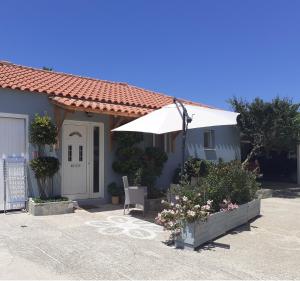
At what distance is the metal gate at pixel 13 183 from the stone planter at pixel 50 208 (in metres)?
0.42

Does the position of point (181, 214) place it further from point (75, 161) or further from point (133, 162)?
point (75, 161)

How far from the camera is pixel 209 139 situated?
1764 cm

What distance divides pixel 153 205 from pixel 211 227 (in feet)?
12.5

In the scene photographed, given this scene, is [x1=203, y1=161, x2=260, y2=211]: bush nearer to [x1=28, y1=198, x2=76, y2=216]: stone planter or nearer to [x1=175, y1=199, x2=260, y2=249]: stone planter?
[x1=175, y1=199, x2=260, y2=249]: stone planter

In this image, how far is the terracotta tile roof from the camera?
37.0 ft

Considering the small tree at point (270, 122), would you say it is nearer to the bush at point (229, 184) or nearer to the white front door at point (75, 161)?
the bush at point (229, 184)

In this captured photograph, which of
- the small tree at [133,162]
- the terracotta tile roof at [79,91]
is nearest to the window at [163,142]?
the terracotta tile roof at [79,91]

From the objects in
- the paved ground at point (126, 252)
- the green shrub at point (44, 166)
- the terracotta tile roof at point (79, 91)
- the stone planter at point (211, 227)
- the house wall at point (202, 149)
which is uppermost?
the terracotta tile roof at point (79, 91)

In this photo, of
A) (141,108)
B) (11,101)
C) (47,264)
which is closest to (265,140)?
(141,108)

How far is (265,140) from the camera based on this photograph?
17.5 m

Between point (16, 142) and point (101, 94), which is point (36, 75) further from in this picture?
point (16, 142)

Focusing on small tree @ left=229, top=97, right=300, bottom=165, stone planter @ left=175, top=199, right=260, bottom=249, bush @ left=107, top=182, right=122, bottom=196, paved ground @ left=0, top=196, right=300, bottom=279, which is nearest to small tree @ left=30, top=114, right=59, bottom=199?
paved ground @ left=0, top=196, right=300, bottom=279

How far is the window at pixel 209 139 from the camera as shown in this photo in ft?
57.1

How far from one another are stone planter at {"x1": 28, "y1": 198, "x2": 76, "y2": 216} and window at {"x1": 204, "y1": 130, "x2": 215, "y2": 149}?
8159 mm
